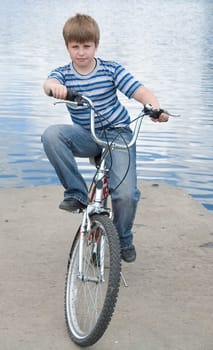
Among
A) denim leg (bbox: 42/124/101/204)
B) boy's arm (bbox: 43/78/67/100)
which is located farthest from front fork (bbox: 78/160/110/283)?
boy's arm (bbox: 43/78/67/100)

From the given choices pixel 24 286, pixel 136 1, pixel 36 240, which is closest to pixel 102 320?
pixel 24 286

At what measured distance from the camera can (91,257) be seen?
5480 mm

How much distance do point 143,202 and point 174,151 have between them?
4.25m

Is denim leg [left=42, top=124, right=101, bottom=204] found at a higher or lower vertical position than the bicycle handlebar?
lower

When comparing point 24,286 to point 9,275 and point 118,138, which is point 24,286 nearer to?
point 9,275

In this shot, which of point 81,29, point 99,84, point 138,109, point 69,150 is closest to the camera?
point 81,29

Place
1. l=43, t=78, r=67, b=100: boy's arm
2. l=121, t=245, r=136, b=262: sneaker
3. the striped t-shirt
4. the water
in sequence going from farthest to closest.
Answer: the water
l=121, t=245, r=136, b=262: sneaker
the striped t-shirt
l=43, t=78, r=67, b=100: boy's arm

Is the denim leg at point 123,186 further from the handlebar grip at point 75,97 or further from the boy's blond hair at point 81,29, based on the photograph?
the boy's blond hair at point 81,29

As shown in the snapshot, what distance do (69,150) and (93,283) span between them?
2.85 ft

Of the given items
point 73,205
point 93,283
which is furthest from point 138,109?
point 93,283

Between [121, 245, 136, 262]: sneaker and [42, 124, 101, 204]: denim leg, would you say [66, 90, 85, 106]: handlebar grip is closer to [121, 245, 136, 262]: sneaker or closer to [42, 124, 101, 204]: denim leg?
[42, 124, 101, 204]: denim leg

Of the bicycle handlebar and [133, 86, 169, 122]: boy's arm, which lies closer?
the bicycle handlebar

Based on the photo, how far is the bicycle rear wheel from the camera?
5047mm

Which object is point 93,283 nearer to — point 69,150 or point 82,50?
point 69,150
